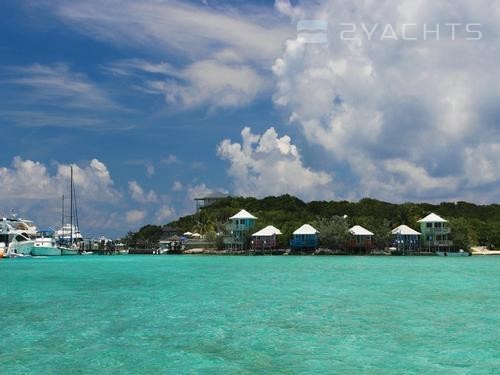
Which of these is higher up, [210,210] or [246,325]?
[210,210]

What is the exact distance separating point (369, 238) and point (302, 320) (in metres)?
64.9

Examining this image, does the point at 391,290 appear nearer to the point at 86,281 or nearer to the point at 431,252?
the point at 86,281

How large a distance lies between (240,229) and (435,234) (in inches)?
1174

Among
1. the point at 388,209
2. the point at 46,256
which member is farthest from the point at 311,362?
the point at 388,209

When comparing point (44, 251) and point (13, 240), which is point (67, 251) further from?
point (13, 240)

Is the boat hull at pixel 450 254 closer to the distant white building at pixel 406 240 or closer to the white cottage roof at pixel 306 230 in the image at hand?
the distant white building at pixel 406 240

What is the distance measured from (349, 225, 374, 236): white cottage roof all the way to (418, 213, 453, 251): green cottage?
822 centimetres

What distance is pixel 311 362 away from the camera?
517 inches

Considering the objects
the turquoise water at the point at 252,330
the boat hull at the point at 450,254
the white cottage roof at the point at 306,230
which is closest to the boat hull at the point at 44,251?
the white cottage roof at the point at 306,230

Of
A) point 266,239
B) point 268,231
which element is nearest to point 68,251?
point 266,239

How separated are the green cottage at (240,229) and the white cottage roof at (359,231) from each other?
16.2 meters

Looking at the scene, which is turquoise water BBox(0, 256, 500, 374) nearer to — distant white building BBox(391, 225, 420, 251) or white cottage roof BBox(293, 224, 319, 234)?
white cottage roof BBox(293, 224, 319, 234)

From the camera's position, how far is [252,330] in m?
17.1

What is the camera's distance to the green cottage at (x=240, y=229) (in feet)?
292
